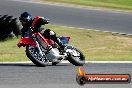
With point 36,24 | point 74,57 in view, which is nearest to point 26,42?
point 36,24

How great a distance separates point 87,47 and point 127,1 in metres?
14.3

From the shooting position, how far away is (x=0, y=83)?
Answer: 12258 mm

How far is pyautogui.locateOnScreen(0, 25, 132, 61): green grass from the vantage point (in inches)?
822

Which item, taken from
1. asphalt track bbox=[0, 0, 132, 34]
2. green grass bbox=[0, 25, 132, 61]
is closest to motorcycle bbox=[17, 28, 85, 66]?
green grass bbox=[0, 25, 132, 61]

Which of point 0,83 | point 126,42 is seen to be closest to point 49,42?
point 0,83

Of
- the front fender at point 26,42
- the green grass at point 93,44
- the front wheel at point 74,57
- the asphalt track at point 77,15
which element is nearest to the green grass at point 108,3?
the asphalt track at point 77,15

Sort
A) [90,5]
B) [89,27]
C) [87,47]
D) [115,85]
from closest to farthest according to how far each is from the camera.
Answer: [115,85]
[87,47]
[89,27]
[90,5]

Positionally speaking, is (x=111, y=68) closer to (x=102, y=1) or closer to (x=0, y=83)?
(x=0, y=83)

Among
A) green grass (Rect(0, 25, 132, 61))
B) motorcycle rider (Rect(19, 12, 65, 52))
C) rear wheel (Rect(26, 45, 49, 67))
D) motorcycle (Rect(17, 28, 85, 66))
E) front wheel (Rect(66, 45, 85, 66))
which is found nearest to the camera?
rear wheel (Rect(26, 45, 49, 67))

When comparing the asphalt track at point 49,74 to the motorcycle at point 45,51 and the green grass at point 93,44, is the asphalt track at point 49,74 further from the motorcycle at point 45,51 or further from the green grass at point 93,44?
the green grass at point 93,44

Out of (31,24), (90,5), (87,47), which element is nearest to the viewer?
(31,24)

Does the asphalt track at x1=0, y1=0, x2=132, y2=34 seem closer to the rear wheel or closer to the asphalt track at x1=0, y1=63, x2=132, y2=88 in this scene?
the rear wheel

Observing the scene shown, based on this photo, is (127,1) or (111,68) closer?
(111,68)

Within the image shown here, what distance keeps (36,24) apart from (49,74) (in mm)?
2576
